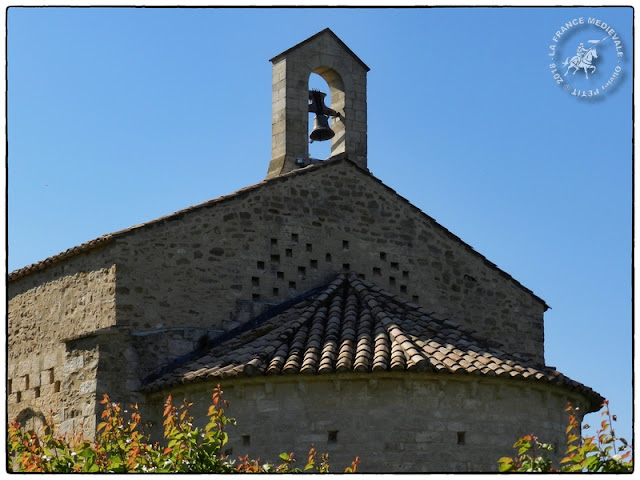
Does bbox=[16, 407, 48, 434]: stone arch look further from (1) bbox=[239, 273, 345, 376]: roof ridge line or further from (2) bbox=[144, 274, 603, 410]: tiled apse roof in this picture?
(1) bbox=[239, 273, 345, 376]: roof ridge line

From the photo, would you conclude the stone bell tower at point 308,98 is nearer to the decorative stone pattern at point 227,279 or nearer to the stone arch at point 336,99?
the stone arch at point 336,99

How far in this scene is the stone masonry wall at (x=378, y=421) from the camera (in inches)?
633

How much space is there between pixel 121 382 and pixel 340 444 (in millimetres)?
3338

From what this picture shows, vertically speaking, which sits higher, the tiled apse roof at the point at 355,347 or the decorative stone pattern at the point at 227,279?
the decorative stone pattern at the point at 227,279

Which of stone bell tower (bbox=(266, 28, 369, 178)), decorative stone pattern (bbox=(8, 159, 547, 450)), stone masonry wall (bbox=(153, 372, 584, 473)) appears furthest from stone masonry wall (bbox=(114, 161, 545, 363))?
stone masonry wall (bbox=(153, 372, 584, 473))

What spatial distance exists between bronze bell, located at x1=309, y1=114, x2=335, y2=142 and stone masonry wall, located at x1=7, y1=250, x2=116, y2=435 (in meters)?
4.59

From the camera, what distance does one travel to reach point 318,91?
21.5 meters

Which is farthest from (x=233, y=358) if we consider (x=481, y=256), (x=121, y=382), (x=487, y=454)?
(x=481, y=256)

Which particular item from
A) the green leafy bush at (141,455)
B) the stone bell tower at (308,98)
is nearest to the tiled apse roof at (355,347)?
the stone bell tower at (308,98)

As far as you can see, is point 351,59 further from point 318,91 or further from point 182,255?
point 182,255

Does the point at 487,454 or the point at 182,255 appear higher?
the point at 182,255

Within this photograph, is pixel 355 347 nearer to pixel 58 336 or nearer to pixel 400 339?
pixel 400 339

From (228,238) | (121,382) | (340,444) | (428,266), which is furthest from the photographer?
(428,266)

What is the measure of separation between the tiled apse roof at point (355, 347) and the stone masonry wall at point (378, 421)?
0.16 meters
